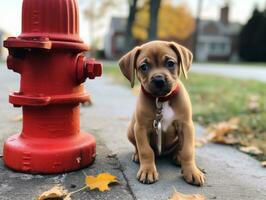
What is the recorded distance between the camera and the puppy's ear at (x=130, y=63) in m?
2.78

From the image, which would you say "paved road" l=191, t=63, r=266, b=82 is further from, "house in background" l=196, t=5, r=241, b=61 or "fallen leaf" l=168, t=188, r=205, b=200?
"house in background" l=196, t=5, r=241, b=61

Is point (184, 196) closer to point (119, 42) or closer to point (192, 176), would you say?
point (192, 176)

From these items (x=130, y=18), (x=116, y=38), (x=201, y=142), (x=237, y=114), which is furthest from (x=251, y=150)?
(x=116, y=38)

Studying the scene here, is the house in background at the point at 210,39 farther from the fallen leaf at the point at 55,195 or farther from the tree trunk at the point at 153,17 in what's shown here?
the fallen leaf at the point at 55,195

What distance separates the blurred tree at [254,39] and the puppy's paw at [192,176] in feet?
134

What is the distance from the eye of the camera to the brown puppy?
2602mm

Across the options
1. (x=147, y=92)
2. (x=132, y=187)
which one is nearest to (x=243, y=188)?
(x=132, y=187)

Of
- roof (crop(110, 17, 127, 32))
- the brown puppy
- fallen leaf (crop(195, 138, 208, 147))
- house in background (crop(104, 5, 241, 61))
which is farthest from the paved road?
roof (crop(110, 17, 127, 32))

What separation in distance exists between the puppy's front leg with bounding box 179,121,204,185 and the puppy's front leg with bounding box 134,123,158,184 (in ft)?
0.62

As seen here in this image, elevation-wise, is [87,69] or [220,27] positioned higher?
[87,69]

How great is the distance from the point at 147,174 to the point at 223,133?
153 centimetres

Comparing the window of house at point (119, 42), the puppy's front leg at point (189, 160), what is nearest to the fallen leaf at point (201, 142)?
the puppy's front leg at point (189, 160)

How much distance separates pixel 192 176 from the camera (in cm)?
252

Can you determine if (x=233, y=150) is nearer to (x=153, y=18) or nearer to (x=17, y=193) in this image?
(x=17, y=193)
